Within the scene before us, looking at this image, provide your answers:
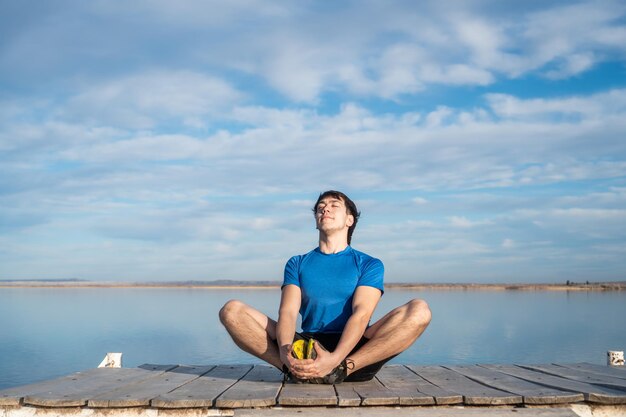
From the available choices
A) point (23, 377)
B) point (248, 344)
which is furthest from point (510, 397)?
point (23, 377)

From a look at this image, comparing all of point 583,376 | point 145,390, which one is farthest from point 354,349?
point 583,376

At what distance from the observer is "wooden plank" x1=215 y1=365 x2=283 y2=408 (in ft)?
14.2

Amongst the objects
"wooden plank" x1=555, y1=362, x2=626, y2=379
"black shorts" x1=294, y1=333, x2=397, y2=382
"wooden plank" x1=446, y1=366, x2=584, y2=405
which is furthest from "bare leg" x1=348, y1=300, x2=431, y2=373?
"wooden plank" x1=555, y1=362, x2=626, y2=379

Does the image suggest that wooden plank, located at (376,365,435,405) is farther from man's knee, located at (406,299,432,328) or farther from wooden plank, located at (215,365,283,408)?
wooden plank, located at (215,365,283,408)

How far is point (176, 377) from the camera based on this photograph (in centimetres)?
562

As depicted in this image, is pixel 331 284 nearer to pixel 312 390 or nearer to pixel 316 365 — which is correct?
pixel 316 365

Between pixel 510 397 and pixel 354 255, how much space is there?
172 cm

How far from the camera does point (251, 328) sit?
5336mm

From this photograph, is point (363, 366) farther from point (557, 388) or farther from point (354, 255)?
point (557, 388)

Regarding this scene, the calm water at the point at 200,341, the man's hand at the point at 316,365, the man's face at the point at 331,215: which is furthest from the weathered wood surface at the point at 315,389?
the calm water at the point at 200,341

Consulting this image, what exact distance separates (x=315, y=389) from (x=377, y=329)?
2.47 ft

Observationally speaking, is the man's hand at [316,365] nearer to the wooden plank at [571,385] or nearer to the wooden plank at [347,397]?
the wooden plank at [347,397]

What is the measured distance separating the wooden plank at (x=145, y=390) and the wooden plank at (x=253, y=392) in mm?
468

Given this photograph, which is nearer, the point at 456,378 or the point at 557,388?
the point at 557,388
